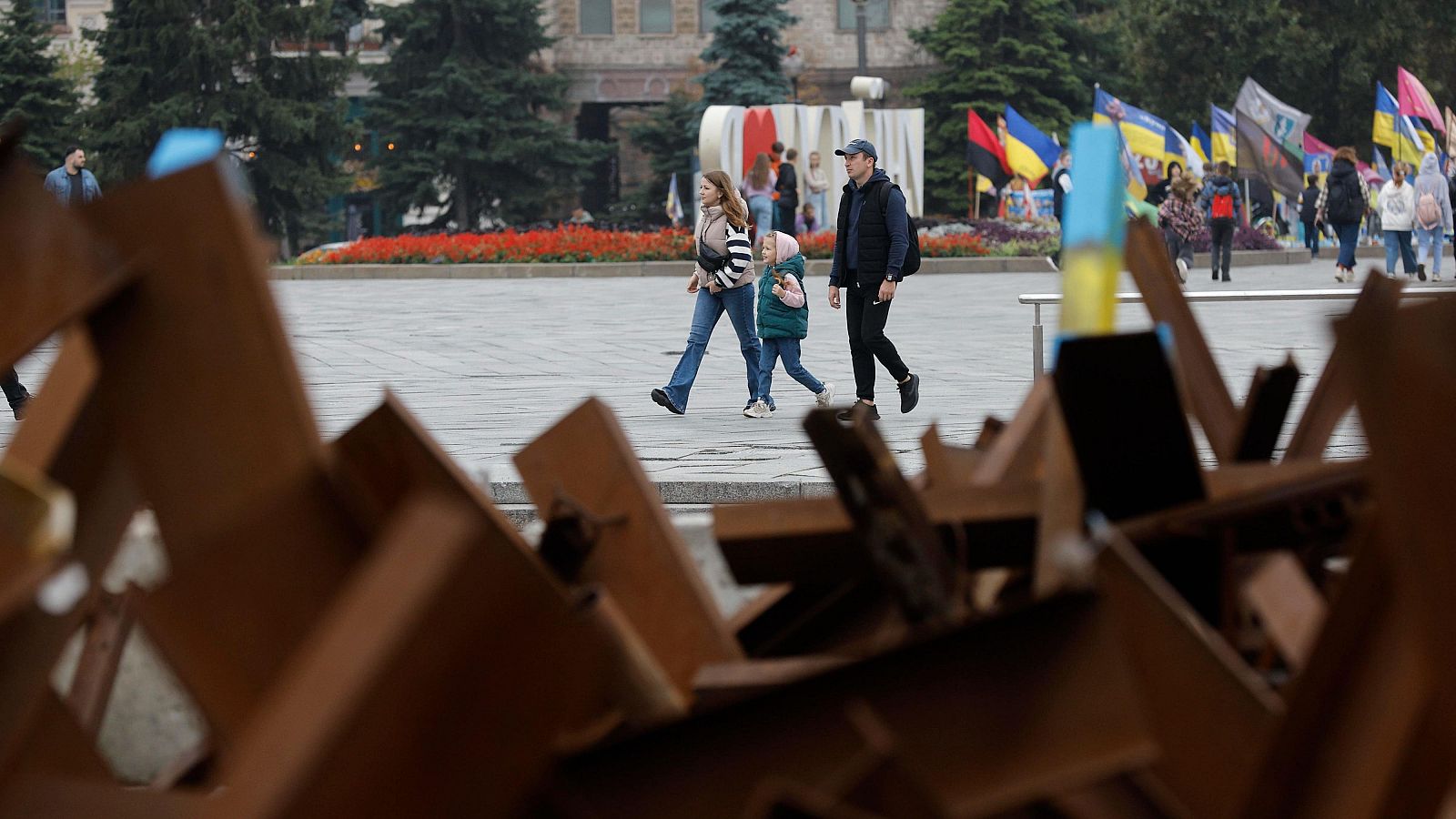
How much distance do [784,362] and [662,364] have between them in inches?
112

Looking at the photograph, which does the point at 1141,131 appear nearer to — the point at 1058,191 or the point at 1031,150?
the point at 1031,150

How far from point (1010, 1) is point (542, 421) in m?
41.4

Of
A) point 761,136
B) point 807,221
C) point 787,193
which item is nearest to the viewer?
point 787,193

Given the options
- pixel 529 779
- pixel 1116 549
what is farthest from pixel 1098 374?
pixel 529 779

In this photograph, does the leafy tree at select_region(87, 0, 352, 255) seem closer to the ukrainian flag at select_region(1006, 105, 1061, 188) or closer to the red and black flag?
the red and black flag

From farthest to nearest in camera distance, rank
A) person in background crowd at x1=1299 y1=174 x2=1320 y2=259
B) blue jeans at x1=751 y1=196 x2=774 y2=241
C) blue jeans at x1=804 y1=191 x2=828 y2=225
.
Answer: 1. blue jeans at x1=804 y1=191 x2=828 y2=225
2. person in background crowd at x1=1299 y1=174 x2=1320 y2=259
3. blue jeans at x1=751 y1=196 x2=774 y2=241

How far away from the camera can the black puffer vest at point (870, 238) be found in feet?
35.0

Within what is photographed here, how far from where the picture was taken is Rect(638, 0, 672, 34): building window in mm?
57312

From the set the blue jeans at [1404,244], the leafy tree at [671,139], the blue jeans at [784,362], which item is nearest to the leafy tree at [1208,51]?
the leafy tree at [671,139]

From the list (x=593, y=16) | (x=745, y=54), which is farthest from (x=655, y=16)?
(x=745, y=54)

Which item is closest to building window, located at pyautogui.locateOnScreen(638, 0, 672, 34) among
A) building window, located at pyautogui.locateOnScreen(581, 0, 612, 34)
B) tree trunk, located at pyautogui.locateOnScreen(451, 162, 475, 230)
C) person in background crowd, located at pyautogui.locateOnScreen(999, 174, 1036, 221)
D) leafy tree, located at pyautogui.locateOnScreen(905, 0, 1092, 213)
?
building window, located at pyautogui.locateOnScreen(581, 0, 612, 34)

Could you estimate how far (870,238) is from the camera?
1071 centimetres

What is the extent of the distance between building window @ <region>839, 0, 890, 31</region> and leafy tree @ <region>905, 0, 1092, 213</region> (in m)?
6.83

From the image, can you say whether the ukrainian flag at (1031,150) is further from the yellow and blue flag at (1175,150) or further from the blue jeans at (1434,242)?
the blue jeans at (1434,242)
